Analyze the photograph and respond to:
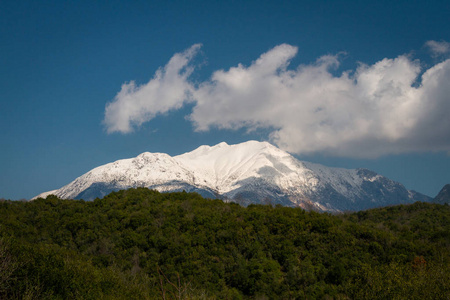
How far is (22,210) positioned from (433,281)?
60.0 m

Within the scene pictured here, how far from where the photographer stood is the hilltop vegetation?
124ft

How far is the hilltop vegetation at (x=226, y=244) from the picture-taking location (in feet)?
124

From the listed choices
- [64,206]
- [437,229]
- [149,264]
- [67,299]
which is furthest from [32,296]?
[437,229]

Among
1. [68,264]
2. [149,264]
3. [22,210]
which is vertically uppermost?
[22,210]

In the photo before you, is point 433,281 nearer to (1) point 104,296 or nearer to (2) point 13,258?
(1) point 104,296

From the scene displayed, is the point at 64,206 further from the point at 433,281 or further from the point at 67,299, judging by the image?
the point at 433,281

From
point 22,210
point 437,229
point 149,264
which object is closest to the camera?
point 149,264

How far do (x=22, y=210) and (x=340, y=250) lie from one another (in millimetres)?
52576

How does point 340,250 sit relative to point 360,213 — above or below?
below

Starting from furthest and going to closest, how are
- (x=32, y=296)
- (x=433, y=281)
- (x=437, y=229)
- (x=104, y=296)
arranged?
(x=437, y=229) → (x=433, y=281) → (x=104, y=296) → (x=32, y=296)

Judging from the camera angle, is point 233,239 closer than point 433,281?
No

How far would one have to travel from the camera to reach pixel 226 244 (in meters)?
46.2

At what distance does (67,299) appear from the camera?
1742 cm

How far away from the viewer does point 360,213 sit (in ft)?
240
